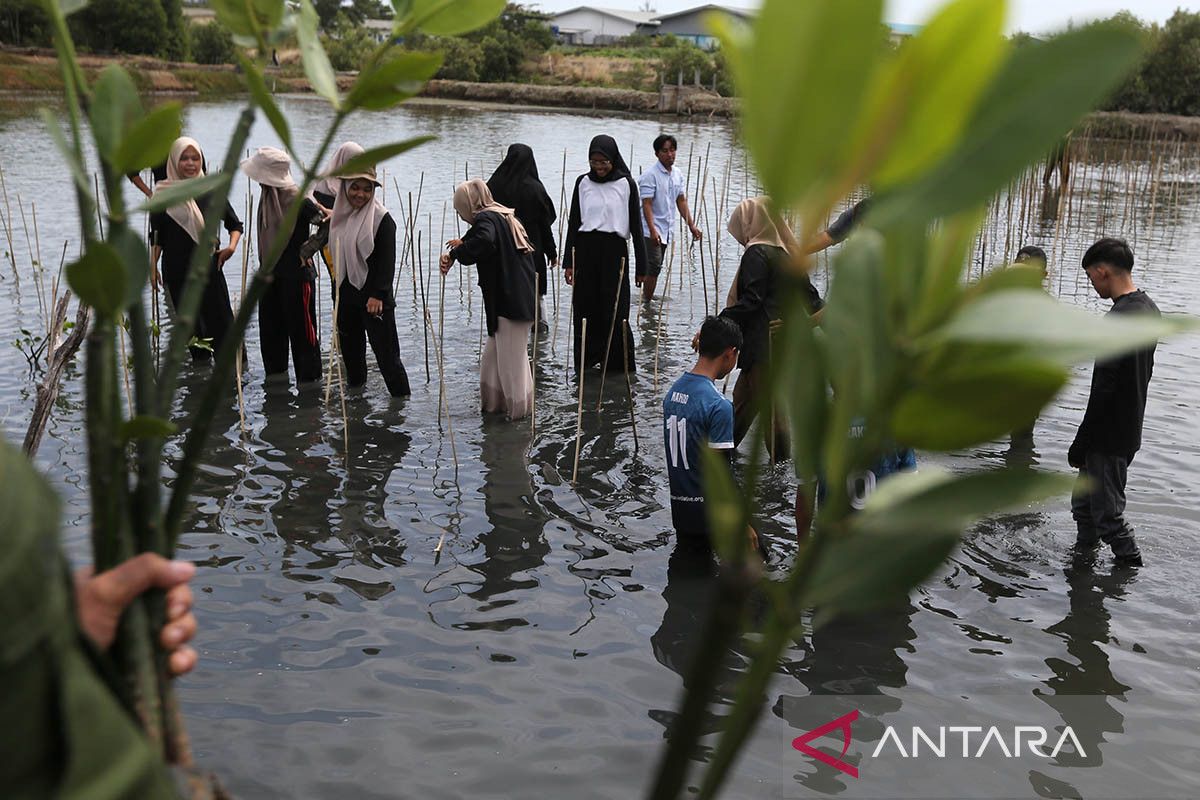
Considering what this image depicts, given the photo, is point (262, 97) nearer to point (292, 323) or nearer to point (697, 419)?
point (697, 419)

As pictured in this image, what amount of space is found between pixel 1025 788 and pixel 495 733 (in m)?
1.80

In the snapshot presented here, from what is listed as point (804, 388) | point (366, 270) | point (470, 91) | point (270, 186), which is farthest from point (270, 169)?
point (470, 91)

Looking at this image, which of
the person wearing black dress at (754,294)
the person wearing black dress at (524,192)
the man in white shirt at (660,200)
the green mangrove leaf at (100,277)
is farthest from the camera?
the man in white shirt at (660,200)

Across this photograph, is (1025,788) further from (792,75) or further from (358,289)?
(358,289)

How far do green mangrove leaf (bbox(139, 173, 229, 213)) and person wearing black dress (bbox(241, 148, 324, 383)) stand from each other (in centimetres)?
653

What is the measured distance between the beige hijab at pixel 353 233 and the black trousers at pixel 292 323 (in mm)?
478

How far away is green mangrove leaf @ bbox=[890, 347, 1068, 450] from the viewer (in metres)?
0.52

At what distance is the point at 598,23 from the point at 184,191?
352 feet

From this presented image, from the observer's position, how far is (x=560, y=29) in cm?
9862

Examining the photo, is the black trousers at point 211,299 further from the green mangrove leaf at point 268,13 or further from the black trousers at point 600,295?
the green mangrove leaf at point 268,13

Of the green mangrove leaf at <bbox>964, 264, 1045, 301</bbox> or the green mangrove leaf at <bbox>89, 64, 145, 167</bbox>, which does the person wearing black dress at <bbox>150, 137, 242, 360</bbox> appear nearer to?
the green mangrove leaf at <bbox>89, 64, 145, 167</bbox>

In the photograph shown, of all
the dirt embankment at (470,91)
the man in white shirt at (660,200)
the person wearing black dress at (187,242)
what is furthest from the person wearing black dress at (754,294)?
the dirt embankment at (470,91)

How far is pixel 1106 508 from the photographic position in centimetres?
513

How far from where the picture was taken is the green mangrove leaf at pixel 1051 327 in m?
0.45
